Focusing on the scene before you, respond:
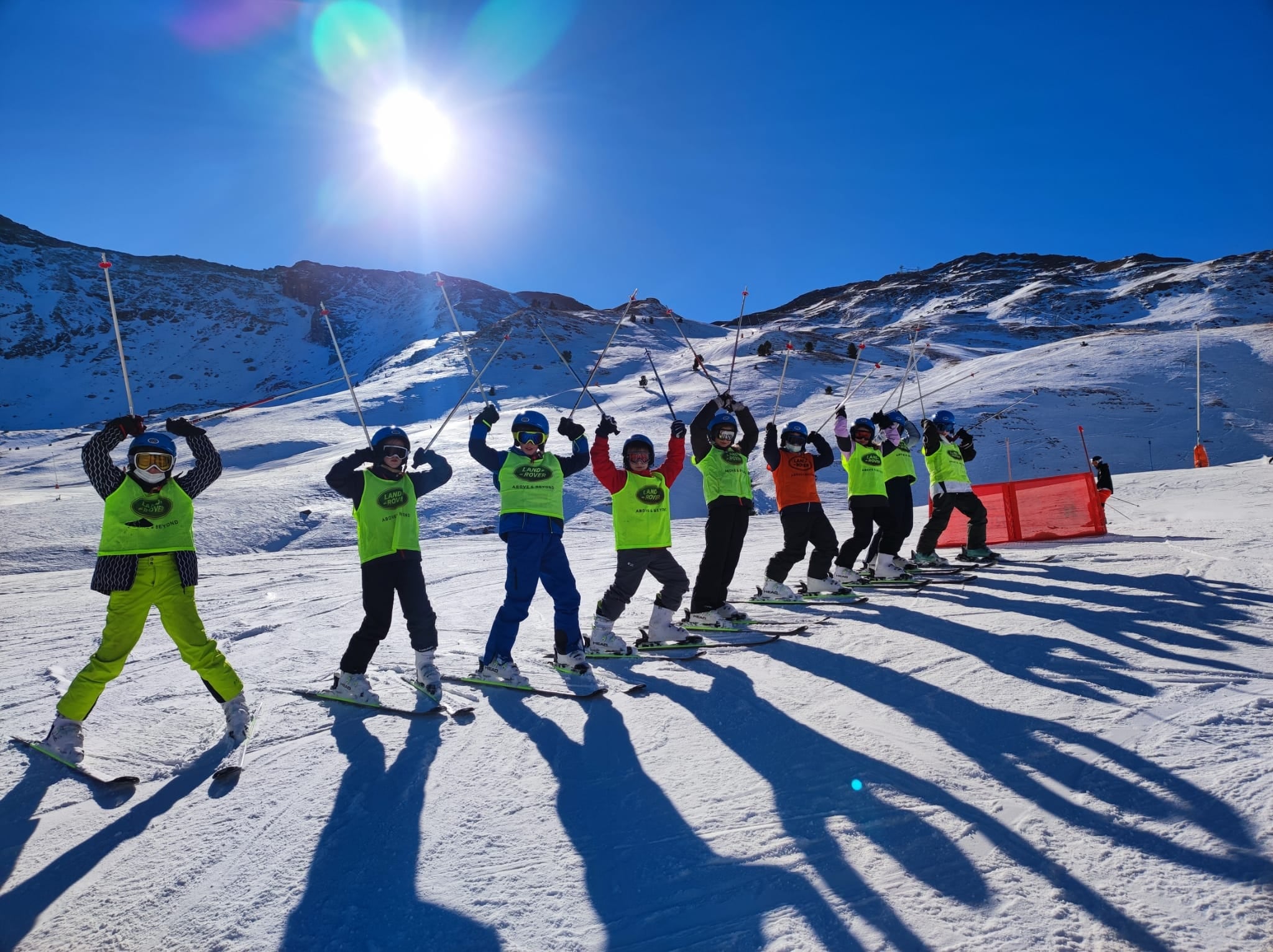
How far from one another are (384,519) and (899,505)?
694 cm

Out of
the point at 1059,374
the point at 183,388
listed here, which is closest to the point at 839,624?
the point at 1059,374

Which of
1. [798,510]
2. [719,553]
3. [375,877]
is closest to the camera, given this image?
[375,877]

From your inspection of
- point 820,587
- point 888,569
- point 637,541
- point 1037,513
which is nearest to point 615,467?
point 637,541

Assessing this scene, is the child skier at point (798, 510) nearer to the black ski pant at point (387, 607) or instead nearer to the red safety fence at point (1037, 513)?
the black ski pant at point (387, 607)

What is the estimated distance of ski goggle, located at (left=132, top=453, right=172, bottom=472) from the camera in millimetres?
4406

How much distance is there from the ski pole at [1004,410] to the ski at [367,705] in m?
25.0

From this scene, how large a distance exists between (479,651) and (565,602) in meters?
1.36

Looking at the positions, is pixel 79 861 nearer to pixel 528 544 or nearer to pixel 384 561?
pixel 384 561

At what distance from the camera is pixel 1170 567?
Result: 7676 mm

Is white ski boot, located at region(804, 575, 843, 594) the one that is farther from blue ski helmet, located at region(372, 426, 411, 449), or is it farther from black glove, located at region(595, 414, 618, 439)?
blue ski helmet, located at region(372, 426, 411, 449)

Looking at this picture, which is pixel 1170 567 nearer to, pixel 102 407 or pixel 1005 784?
pixel 1005 784

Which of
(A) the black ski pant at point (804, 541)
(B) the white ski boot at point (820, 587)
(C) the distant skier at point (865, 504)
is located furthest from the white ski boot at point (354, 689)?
(C) the distant skier at point (865, 504)

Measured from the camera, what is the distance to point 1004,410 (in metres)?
27.1

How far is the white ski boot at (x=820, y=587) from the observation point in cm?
814
